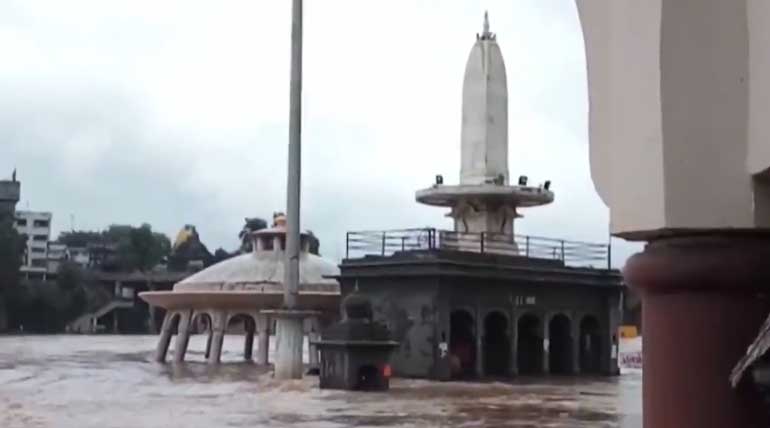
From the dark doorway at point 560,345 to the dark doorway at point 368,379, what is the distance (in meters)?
11.1

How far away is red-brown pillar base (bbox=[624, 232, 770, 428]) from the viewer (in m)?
1.98

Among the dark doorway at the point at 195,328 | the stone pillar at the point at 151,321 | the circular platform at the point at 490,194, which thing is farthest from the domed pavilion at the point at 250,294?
the stone pillar at the point at 151,321

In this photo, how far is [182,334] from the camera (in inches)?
1692

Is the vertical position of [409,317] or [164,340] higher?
[409,317]

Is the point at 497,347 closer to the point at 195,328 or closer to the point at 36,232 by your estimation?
the point at 195,328

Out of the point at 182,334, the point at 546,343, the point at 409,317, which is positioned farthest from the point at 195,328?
the point at 409,317

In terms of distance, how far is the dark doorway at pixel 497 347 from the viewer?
36.4m

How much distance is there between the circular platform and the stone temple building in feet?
0.14

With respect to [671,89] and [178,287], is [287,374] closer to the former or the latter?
[178,287]

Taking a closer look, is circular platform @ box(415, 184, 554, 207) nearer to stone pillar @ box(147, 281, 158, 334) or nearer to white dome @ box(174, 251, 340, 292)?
white dome @ box(174, 251, 340, 292)

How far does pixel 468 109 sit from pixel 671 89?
40729 millimetres

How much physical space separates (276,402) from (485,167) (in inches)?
725

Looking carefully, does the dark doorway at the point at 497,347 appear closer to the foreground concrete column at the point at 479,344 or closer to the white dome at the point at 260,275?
the foreground concrete column at the point at 479,344

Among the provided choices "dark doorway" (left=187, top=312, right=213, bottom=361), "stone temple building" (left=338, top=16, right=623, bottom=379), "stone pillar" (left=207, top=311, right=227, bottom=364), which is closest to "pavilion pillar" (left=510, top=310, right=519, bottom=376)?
"stone temple building" (left=338, top=16, right=623, bottom=379)
